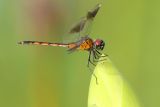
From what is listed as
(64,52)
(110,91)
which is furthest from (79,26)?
(110,91)

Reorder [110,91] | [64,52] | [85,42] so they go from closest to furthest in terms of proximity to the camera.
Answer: [110,91], [64,52], [85,42]

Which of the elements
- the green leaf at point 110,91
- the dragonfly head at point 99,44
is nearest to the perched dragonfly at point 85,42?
the dragonfly head at point 99,44

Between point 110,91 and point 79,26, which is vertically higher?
point 79,26

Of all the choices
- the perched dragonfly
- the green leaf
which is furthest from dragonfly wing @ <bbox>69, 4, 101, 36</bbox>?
the green leaf

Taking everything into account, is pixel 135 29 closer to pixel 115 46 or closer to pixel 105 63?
pixel 115 46

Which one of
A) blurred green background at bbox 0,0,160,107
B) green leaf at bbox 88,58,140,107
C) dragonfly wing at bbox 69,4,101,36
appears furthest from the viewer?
dragonfly wing at bbox 69,4,101,36

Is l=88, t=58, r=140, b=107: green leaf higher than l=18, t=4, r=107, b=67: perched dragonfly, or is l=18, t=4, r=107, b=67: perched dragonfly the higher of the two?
l=18, t=4, r=107, b=67: perched dragonfly

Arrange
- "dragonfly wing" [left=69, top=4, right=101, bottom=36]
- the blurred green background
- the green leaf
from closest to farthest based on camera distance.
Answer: the green leaf, the blurred green background, "dragonfly wing" [left=69, top=4, right=101, bottom=36]

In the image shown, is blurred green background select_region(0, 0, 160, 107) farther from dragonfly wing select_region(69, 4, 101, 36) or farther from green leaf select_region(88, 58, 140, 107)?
green leaf select_region(88, 58, 140, 107)

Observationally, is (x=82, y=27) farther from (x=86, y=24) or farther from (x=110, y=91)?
(x=110, y=91)
